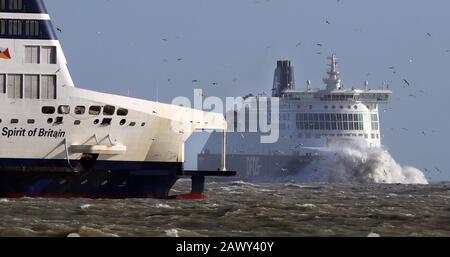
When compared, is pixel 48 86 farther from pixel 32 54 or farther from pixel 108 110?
pixel 108 110

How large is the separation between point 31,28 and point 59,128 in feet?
14.7

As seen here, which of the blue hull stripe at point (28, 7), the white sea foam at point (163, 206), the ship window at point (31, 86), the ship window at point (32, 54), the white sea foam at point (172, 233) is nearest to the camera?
the white sea foam at point (172, 233)

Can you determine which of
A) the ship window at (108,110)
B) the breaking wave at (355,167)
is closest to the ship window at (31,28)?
the ship window at (108,110)

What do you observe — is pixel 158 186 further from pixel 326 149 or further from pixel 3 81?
pixel 326 149

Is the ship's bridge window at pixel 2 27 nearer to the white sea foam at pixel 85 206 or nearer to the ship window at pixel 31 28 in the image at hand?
the ship window at pixel 31 28

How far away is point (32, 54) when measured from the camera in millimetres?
53281

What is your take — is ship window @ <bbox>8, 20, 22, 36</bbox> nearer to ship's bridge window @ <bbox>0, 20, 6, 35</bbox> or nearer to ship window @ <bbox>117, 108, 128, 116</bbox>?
ship's bridge window @ <bbox>0, 20, 6, 35</bbox>

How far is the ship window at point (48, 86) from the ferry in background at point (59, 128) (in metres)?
0.04

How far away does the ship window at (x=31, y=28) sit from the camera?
2099 inches

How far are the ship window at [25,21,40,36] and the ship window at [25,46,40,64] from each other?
1.90 feet

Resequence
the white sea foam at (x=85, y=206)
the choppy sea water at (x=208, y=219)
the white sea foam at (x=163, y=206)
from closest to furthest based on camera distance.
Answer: the choppy sea water at (x=208, y=219)
the white sea foam at (x=85, y=206)
the white sea foam at (x=163, y=206)

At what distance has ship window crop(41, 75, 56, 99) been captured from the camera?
5259 cm

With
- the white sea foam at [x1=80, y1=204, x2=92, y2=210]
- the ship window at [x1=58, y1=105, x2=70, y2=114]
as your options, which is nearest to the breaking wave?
the ship window at [x1=58, y1=105, x2=70, y2=114]
